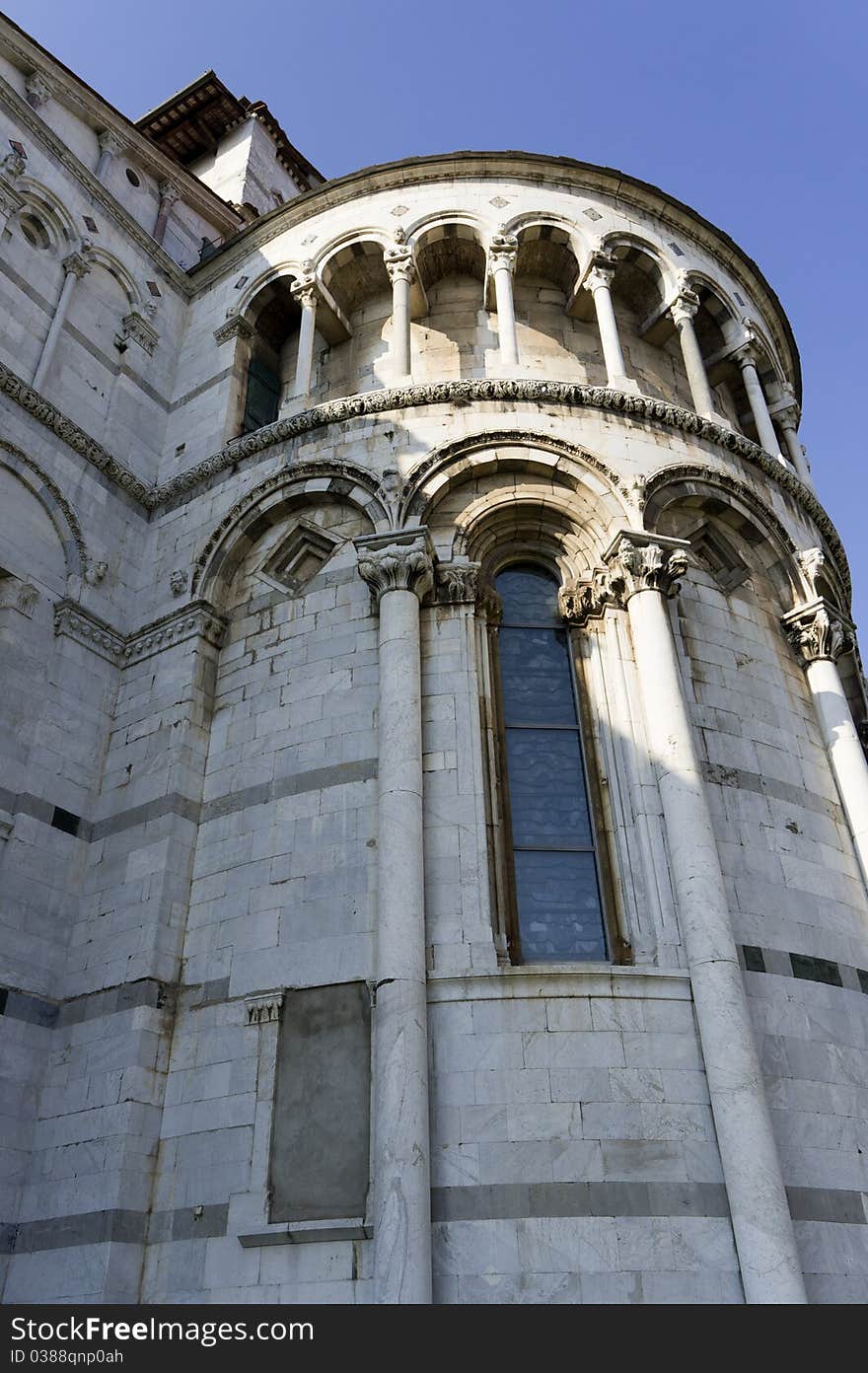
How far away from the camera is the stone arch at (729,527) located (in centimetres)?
1248

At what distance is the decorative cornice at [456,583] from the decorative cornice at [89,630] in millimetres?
4134

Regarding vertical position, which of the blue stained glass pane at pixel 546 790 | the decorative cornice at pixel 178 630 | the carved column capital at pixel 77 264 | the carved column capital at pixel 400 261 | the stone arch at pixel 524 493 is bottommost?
the blue stained glass pane at pixel 546 790

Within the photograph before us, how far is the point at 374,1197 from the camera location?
762cm

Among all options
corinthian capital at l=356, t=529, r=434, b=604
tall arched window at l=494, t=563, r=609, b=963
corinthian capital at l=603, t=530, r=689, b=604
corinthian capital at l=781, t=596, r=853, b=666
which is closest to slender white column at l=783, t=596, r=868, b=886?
corinthian capital at l=781, t=596, r=853, b=666

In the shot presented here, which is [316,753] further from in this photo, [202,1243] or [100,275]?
[100,275]

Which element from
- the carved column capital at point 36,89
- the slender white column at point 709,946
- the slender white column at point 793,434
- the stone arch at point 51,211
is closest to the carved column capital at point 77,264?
the stone arch at point 51,211

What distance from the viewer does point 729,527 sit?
12.9 meters

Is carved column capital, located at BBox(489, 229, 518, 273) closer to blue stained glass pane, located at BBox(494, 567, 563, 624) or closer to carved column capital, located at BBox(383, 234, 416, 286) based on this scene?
carved column capital, located at BBox(383, 234, 416, 286)

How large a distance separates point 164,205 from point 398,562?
38.8 feet

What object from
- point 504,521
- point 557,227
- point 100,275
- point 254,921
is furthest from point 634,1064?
point 100,275

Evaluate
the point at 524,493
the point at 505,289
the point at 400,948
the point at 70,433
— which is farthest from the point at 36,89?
the point at 400,948

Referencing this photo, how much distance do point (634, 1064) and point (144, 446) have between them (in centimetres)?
1091

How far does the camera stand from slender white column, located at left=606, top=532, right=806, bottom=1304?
7.38 meters

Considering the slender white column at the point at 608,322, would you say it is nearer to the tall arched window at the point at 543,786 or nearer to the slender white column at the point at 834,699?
the tall arched window at the point at 543,786
